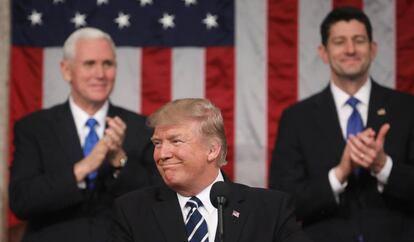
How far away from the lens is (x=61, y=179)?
445cm

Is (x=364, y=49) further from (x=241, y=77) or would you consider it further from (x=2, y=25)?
(x=2, y=25)

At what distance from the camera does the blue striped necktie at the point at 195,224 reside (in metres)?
3.52

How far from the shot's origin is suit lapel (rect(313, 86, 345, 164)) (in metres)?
4.65

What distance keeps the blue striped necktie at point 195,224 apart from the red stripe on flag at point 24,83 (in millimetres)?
2177

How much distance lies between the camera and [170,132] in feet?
11.7

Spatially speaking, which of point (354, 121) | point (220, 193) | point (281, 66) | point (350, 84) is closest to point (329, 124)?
point (354, 121)

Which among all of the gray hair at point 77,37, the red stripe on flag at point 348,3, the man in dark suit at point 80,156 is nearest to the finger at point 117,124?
the man in dark suit at point 80,156

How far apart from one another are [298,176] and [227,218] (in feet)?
3.94

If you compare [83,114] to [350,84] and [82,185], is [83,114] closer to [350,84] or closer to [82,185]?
[82,185]

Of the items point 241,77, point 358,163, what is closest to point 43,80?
point 241,77

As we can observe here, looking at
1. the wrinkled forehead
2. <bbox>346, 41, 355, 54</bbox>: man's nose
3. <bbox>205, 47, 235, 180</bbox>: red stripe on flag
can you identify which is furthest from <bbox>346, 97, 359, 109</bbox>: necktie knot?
the wrinkled forehead

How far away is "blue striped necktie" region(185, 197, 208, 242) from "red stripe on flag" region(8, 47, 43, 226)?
218cm

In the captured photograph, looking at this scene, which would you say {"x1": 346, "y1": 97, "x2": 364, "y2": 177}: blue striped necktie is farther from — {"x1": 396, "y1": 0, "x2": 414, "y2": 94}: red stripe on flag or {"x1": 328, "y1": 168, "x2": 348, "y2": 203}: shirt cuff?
{"x1": 396, "y1": 0, "x2": 414, "y2": 94}: red stripe on flag

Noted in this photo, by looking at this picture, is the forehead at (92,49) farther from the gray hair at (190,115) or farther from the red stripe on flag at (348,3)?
the red stripe on flag at (348,3)
